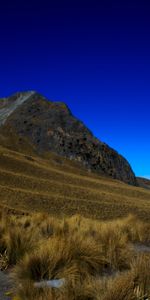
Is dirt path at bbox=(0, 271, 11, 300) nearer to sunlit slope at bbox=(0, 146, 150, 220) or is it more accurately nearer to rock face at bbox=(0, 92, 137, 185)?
sunlit slope at bbox=(0, 146, 150, 220)

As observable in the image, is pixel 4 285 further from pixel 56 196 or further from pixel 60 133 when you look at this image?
pixel 60 133

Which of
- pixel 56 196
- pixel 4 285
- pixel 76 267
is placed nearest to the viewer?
pixel 4 285

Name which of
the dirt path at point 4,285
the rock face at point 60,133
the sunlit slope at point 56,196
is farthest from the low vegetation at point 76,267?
the rock face at point 60,133

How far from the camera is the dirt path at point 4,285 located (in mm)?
4693

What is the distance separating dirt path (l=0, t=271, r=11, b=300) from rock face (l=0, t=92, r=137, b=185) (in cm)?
5915

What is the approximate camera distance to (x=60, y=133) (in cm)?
6638

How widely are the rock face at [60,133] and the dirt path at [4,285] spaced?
194ft

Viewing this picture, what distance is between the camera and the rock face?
66000mm

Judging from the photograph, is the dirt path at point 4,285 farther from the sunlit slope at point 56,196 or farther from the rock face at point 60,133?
the rock face at point 60,133

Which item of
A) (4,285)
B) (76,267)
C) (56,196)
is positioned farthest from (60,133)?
(4,285)

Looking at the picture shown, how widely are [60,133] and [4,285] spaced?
201 ft

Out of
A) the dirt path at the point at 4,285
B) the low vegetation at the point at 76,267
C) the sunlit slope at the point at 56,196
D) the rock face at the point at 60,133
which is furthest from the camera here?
the rock face at the point at 60,133

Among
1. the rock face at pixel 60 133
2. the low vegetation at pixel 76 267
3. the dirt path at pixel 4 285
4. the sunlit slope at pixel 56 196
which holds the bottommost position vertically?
the dirt path at pixel 4 285

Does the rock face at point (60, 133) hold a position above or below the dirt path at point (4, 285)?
above
